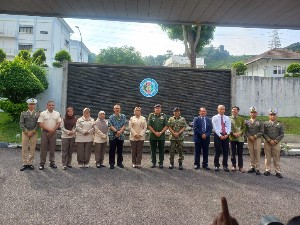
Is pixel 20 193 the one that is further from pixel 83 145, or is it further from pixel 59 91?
pixel 59 91

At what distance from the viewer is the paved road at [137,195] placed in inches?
186

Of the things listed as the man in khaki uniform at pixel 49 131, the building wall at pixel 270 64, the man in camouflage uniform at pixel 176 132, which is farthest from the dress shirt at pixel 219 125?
the building wall at pixel 270 64

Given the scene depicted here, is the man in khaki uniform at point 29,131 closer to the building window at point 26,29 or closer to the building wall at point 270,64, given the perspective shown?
the building wall at point 270,64

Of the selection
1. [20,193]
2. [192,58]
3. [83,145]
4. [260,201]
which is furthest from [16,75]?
[192,58]

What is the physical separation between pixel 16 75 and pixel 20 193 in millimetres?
8689

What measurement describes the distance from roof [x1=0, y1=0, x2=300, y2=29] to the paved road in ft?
10.1

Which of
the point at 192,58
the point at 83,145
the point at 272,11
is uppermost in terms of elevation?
the point at 192,58

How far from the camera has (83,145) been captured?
856 cm

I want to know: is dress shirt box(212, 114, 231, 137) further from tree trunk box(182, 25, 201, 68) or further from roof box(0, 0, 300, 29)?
tree trunk box(182, 25, 201, 68)

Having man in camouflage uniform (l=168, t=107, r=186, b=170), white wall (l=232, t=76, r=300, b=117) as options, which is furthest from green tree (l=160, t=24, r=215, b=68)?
man in camouflage uniform (l=168, t=107, r=186, b=170)

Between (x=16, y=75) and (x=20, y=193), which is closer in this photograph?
(x=20, y=193)

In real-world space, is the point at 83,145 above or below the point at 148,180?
above

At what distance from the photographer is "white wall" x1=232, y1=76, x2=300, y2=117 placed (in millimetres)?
18781

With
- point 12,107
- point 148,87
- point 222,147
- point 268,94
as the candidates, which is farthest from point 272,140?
point 268,94
